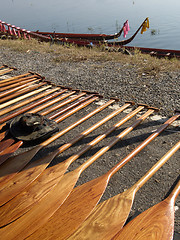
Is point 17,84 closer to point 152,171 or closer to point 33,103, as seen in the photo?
point 33,103

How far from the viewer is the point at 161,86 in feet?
12.9

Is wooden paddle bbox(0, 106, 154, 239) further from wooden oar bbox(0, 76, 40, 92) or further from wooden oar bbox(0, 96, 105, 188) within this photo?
wooden oar bbox(0, 76, 40, 92)

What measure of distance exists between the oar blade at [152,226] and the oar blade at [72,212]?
28 cm

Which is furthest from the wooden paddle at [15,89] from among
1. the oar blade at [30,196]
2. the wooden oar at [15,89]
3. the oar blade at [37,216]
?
the oar blade at [37,216]

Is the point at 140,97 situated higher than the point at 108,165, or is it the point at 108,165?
the point at 140,97

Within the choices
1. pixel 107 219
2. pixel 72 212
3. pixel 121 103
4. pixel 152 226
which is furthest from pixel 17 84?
pixel 152 226

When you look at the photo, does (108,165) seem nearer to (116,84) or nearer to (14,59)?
(116,84)

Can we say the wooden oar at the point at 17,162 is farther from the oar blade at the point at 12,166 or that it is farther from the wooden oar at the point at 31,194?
the wooden oar at the point at 31,194

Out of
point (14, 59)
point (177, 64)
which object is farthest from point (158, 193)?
point (14, 59)

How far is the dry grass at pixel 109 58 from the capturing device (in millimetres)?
4715

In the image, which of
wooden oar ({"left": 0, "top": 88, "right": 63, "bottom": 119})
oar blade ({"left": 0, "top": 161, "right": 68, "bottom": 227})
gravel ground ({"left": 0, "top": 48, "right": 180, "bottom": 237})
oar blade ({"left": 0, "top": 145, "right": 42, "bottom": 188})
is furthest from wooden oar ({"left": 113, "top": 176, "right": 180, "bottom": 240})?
wooden oar ({"left": 0, "top": 88, "right": 63, "bottom": 119})

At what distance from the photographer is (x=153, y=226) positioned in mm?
1452

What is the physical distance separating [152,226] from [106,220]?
298 millimetres

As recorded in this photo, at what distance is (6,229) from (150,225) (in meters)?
0.94
